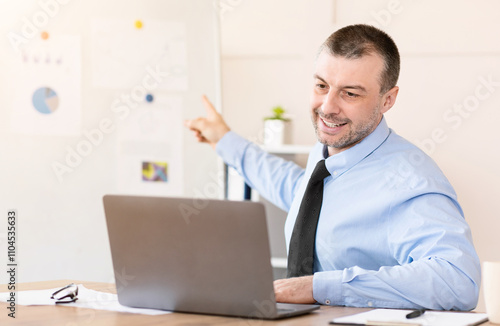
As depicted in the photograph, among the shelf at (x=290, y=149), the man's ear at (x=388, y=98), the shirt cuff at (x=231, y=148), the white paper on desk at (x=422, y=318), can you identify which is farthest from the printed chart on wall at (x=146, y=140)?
the white paper on desk at (x=422, y=318)

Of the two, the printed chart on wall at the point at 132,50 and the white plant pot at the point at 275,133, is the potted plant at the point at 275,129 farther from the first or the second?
the printed chart on wall at the point at 132,50

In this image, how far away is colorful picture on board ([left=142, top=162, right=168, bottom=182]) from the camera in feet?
8.66

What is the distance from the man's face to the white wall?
123 cm

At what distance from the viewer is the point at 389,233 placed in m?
1.69

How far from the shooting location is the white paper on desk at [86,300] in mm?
1310

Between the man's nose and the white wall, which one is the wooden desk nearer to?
the man's nose

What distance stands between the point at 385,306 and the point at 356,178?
19.1 inches

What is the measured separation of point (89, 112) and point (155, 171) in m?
0.35

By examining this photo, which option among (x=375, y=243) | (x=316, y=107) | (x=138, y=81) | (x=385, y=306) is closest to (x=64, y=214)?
(x=138, y=81)

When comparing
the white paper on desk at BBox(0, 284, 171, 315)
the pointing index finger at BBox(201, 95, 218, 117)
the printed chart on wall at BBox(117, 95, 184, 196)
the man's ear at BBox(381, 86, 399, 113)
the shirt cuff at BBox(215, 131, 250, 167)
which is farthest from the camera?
the printed chart on wall at BBox(117, 95, 184, 196)

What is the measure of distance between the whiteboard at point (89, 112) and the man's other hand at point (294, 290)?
1.30 metres

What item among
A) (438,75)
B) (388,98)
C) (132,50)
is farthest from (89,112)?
(438,75)

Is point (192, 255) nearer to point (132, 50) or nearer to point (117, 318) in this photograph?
point (117, 318)

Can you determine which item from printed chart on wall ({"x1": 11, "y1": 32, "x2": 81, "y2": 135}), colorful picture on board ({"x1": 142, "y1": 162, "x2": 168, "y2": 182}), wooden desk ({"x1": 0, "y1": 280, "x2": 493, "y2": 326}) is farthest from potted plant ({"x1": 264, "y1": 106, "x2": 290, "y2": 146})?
wooden desk ({"x1": 0, "y1": 280, "x2": 493, "y2": 326})
